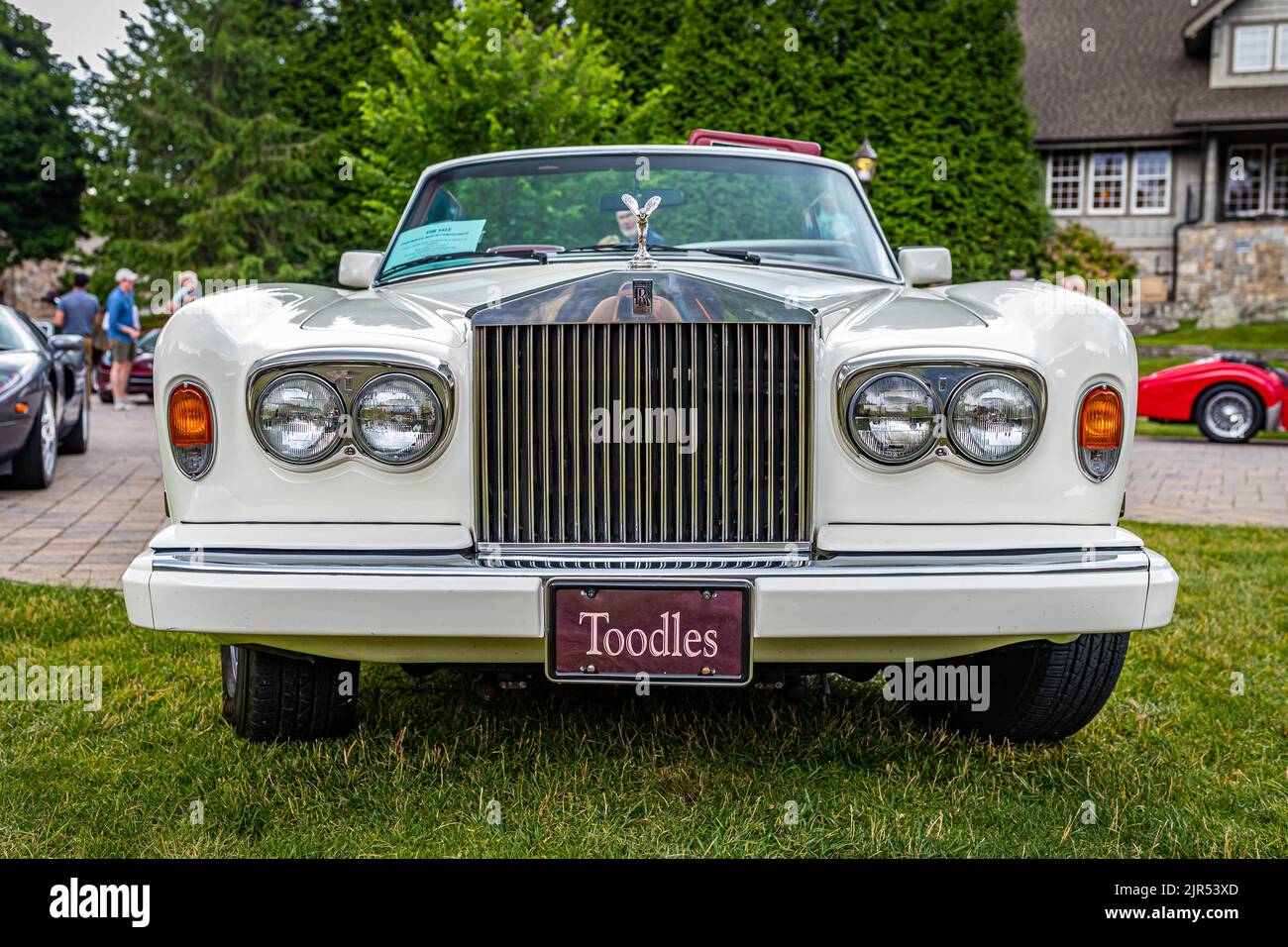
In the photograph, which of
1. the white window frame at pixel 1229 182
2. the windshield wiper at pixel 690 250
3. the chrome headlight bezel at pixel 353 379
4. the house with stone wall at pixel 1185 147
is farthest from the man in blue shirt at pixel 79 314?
the white window frame at pixel 1229 182

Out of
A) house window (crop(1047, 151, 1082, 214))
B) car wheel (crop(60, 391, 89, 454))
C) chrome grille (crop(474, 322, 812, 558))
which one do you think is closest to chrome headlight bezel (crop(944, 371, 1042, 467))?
chrome grille (crop(474, 322, 812, 558))

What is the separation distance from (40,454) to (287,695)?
5.46 meters

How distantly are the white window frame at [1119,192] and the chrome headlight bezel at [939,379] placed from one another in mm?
29168

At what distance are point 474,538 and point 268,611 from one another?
0.44 meters

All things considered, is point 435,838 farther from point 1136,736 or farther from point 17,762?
point 1136,736

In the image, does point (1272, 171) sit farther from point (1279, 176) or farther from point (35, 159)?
point (35, 159)

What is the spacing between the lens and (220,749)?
300 cm

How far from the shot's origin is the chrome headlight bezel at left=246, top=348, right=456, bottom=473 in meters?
2.49

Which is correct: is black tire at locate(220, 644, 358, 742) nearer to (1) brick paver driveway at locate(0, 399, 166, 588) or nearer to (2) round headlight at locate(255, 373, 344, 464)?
(2) round headlight at locate(255, 373, 344, 464)

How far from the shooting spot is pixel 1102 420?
256 cm

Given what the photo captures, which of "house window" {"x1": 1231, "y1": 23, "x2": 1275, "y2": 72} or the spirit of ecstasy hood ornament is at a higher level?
"house window" {"x1": 1231, "y1": 23, "x2": 1275, "y2": 72}

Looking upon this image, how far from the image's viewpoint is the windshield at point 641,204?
377 cm

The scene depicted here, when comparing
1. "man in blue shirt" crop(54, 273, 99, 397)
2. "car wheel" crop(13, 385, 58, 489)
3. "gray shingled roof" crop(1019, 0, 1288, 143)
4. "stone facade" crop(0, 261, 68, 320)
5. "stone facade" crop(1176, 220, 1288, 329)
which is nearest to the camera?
"car wheel" crop(13, 385, 58, 489)

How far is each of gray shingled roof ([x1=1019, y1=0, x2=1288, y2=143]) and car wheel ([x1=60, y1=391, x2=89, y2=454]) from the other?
2380 centimetres
